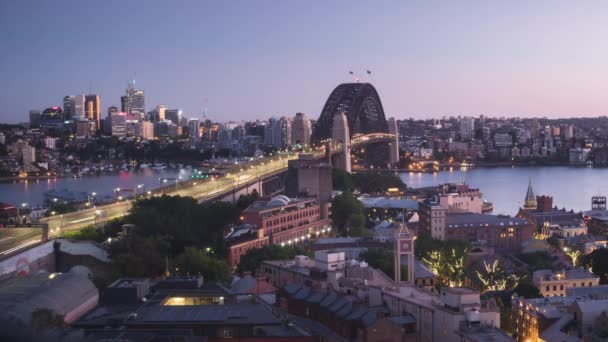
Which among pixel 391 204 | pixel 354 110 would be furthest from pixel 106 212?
pixel 354 110

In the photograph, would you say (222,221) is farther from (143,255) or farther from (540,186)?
Result: (540,186)

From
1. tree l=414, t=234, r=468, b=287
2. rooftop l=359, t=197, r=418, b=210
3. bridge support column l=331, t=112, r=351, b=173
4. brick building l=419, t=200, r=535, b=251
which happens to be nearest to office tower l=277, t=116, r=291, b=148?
bridge support column l=331, t=112, r=351, b=173

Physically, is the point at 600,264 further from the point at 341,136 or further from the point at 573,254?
the point at 341,136

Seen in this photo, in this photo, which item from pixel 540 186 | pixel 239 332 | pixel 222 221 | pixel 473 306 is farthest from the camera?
pixel 540 186

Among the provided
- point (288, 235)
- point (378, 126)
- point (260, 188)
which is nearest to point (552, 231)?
point (288, 235)

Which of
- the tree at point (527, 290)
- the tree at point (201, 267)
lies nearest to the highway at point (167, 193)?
the tree at point (201, 267)

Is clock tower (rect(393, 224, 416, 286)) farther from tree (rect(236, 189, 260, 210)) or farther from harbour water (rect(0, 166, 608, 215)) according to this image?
harbour water (rect(0, 166, 608, 215))
